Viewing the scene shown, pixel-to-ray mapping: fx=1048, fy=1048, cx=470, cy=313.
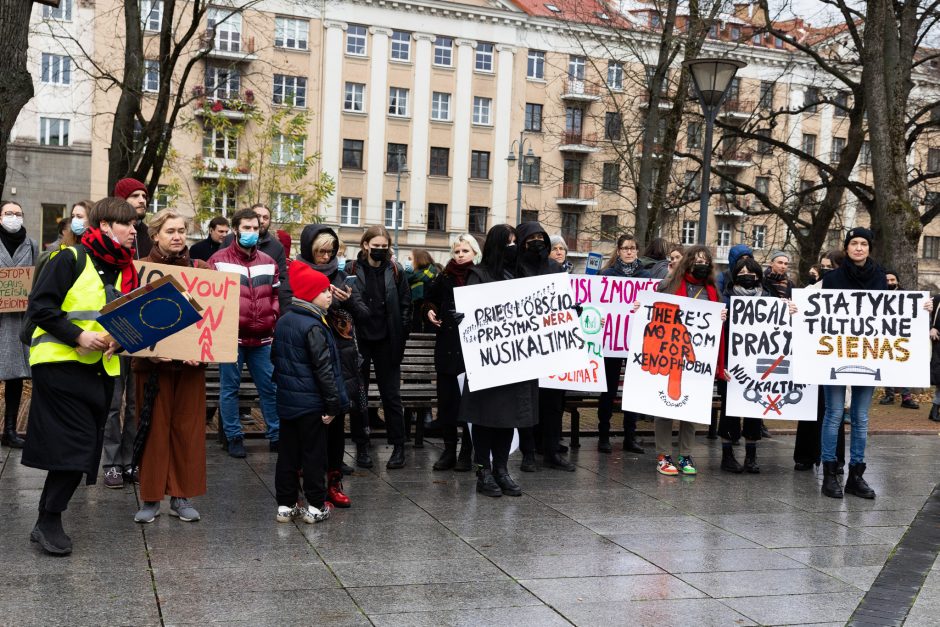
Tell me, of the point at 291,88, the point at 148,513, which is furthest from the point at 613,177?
the point at 148,513

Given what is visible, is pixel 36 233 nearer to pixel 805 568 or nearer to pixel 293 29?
pixel 293 29

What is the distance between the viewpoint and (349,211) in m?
59.5

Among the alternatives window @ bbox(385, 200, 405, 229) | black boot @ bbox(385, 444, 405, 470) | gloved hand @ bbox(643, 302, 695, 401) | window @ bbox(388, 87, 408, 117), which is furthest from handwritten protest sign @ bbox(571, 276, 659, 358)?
window @ bbox(388, 87, 408, 117)

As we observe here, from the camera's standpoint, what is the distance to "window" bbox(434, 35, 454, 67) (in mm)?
60312

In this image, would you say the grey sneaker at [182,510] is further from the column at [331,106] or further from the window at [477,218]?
the window at [477,218]

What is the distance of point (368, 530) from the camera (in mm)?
6668

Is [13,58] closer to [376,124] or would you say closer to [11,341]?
[11,341]

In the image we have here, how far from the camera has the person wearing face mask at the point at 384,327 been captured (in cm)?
879

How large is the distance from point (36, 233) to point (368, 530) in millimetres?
49781

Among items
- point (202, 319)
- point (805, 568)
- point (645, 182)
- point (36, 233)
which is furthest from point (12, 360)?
point (36, 233)

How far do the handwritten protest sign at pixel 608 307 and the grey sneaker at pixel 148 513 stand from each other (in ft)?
15.4

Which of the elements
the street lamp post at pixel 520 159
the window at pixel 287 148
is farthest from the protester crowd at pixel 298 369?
the street lamp post at pixel 520 159

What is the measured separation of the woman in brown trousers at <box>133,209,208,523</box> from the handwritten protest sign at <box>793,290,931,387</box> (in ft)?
15.7

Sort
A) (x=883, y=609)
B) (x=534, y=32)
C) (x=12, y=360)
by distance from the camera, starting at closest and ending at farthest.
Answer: (x=883, y=609) < (x=12, y=360) < (x=534, y=32)
